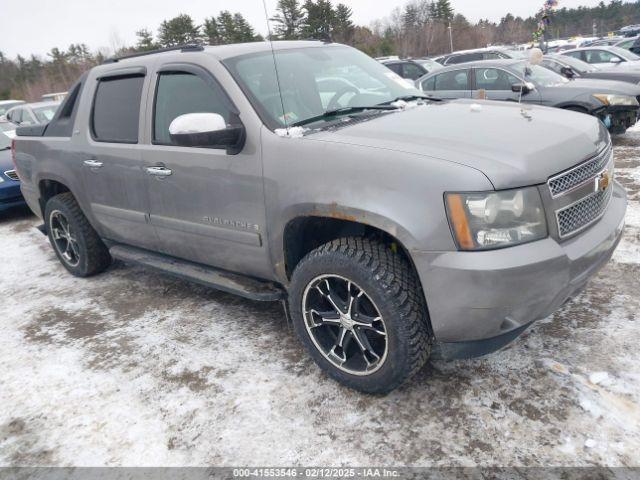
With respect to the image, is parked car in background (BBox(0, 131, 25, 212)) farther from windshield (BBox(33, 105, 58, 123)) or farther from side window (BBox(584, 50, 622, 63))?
side window (BBox(584, 50, 622, 63))

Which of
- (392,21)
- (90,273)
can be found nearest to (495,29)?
(392,21)

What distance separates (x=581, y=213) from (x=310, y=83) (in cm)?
173

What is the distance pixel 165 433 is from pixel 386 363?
45.1 inches

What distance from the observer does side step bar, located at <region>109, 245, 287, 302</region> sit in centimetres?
305

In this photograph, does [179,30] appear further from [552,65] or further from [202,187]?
[552,65]

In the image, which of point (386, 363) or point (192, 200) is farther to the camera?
point (192, 200)

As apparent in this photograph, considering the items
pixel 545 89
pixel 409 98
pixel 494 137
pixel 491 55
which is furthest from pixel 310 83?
pixel 491 55

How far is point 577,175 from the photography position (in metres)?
2.37

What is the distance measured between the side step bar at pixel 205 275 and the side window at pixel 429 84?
7107 millimetres

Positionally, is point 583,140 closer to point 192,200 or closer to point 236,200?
point 236,200

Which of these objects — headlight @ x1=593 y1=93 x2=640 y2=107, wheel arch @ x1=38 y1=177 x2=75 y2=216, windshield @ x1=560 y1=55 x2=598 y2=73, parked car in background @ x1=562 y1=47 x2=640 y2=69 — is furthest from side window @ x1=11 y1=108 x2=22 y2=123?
parked car in background @ x1=562 y1=47 x2=640 y2=69

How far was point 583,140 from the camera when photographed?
2.52 metres

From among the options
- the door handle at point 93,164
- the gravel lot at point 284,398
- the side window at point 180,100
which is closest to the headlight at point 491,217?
the gravel lot at point 284,398

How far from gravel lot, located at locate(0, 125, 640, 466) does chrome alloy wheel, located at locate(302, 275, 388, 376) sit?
185 millimetres
